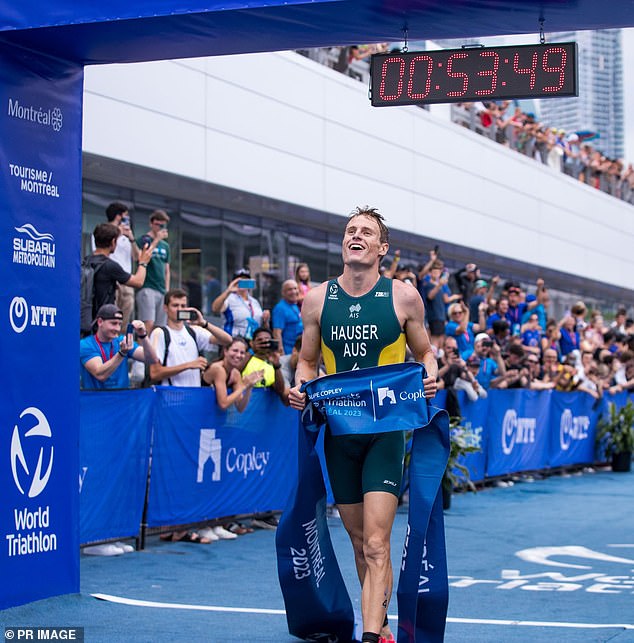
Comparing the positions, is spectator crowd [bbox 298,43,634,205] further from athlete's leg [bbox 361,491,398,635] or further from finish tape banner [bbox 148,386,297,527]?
athlete's leg [bbox 361,491,398,635]

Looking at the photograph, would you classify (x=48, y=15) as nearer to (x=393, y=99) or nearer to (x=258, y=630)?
(x=393, y=99)

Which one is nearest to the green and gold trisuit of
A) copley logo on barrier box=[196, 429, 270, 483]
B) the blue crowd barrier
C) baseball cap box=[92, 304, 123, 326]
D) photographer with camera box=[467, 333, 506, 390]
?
the blue crowd barrier

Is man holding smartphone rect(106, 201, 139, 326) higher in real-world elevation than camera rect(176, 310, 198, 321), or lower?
higher

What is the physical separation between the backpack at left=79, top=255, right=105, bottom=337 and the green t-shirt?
2709 millimetres

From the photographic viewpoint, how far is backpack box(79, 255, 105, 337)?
11.2 m

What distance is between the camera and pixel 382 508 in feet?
20.4

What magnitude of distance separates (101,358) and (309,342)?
431cm

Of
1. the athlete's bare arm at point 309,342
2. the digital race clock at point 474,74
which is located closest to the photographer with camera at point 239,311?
the digital race clock at point 474,74

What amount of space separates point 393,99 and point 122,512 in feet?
15.4

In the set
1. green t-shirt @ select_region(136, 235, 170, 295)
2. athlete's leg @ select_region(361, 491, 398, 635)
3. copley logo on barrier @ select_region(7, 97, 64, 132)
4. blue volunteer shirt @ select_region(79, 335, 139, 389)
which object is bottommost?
athlete's leg @ select_region(361, 491, 398, 635)

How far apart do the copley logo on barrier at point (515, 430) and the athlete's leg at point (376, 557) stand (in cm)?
1183

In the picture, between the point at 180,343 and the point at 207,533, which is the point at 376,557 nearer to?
the point at 207,533

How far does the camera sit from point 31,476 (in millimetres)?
7930

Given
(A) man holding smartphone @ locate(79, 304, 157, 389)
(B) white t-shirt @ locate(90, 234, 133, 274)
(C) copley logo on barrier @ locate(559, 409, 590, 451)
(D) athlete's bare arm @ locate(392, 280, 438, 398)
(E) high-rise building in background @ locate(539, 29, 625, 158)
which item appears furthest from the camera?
(E) high-rise building in background @ locate(539, 29, 625, 158)
